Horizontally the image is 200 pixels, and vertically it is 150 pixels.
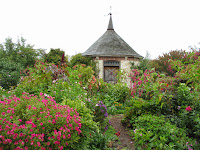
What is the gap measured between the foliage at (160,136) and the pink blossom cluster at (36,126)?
181 cm

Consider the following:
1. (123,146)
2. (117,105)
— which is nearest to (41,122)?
(123,146)

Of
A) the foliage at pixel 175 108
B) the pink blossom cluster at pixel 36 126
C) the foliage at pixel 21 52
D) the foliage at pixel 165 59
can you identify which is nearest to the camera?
the pink blossom cluster at pixel 36 126

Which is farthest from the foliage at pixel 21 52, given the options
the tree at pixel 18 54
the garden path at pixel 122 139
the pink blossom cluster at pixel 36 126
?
the pink blossom cluster at pixel 36 126

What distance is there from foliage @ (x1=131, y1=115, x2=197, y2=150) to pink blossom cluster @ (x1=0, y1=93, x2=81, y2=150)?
5.93ft

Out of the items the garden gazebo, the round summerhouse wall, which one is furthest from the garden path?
the round summerhouse wall

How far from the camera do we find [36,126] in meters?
2.09

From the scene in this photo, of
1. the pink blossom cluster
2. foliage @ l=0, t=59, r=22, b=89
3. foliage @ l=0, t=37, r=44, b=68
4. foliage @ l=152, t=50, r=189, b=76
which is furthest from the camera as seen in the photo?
foliage @ l=152, t=50, r=189, b=76

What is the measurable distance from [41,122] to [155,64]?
1649cm

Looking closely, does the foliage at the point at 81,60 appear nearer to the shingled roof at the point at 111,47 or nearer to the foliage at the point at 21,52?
the shingled roof at the point at 111,47

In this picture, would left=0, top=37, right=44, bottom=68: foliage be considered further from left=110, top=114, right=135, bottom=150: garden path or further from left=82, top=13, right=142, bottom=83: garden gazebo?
left=110, top=114, right=135, bottom=150: garden path

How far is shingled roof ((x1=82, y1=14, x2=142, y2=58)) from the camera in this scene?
1323 cm

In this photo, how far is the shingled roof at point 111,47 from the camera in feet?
43.4

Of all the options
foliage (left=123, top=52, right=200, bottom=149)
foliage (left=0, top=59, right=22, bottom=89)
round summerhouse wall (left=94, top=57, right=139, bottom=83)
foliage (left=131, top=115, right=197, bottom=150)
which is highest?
round summerhouse wall (left=94, top=57, right=139, bottom=83)

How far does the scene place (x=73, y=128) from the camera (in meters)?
2.31
